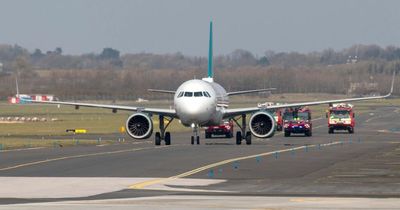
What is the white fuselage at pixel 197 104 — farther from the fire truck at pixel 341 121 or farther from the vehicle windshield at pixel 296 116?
the fire truck at pixel 341 121

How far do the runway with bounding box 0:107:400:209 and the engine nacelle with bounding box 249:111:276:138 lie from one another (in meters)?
0.99

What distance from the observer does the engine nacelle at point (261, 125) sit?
61531 mm

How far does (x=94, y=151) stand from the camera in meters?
59.8

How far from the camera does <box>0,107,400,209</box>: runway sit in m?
33.9

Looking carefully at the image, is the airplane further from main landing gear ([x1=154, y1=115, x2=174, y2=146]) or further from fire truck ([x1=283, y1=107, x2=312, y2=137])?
fire truck ([x1=283, y1=107, x2=312, y2=137])

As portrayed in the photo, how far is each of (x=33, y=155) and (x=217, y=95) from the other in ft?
39.0

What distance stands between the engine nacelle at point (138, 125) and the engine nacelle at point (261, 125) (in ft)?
19.5

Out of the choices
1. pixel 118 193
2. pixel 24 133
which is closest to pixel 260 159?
pixel 118 193

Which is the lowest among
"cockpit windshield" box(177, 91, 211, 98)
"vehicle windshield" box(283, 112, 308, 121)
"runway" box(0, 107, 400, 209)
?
"runway" box(0, 107, 400, 209)

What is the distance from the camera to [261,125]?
61.7 m

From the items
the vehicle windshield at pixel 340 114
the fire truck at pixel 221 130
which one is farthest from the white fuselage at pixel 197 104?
the vehicle windshield at pixel 340 114

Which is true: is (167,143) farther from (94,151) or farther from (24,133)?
(24,133)

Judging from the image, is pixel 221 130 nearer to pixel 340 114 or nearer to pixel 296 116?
pixel 296 116

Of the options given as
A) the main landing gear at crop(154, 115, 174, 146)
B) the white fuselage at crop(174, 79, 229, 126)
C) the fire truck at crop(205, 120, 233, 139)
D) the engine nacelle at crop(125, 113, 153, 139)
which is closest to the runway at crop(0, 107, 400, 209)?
the main landing gear at crop(154, 115, 174, 146)
